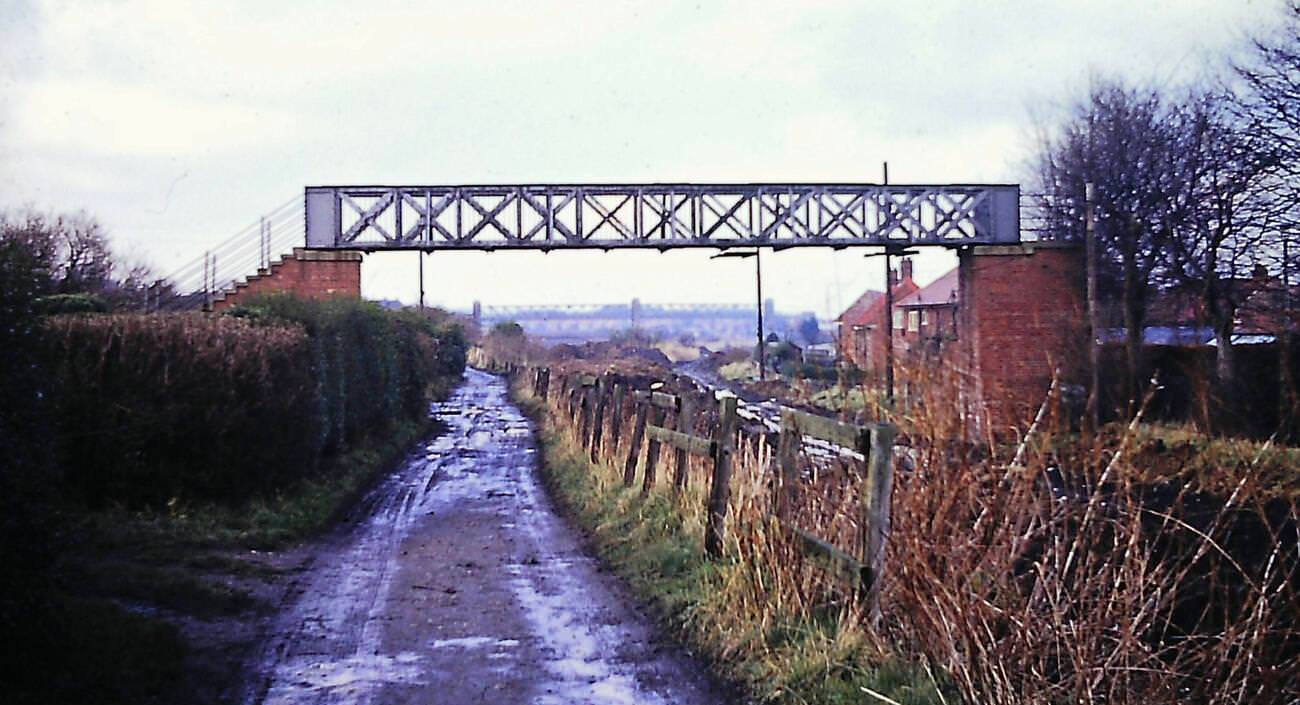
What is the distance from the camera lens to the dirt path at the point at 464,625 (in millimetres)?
7281

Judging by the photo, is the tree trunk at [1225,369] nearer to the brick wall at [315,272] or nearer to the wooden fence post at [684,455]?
the wooden fence post at [684,455]

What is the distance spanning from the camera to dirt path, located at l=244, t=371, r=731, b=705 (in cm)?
728

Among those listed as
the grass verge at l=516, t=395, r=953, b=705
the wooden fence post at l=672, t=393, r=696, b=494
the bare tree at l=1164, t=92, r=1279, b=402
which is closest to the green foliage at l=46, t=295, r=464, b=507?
the grass verge at l=516, t=395, r=953, b=705

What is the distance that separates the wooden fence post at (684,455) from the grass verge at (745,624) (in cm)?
18

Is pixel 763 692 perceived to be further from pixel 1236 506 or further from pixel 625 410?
pixel 625 410

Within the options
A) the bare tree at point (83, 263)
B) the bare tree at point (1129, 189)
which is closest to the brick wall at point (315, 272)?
the bare tree at point (83, 263)

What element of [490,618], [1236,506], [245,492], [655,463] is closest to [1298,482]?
[1236,506]

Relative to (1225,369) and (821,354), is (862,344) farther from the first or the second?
(1225,369)

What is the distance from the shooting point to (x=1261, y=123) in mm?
23422

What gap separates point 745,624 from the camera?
25.6ft

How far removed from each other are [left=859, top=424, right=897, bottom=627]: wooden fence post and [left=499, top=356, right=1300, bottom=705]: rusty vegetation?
0.06 m

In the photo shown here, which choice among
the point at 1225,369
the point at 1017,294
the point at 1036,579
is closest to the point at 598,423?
the point at 1225,369

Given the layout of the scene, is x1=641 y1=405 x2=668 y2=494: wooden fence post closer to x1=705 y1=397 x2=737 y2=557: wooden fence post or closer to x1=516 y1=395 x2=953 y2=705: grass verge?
x1=516 y1=395 x2=953 y2=705: grass verge

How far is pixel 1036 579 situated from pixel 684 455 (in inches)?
262
